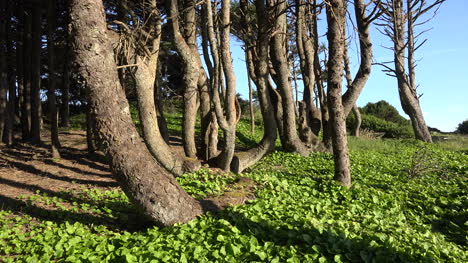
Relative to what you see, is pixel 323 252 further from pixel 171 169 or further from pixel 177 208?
pixel 171 169

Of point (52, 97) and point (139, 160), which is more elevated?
point (52, 97)

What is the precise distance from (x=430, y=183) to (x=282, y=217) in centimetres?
511

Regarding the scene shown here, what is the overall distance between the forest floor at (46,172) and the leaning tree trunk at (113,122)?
10.2 feet

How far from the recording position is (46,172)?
30.6 feet

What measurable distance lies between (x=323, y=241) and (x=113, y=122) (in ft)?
10.3

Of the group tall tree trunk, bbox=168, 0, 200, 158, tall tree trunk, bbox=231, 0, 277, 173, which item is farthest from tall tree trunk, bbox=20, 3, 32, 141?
tall tree trunk, bbox=231, 0, 277, 173

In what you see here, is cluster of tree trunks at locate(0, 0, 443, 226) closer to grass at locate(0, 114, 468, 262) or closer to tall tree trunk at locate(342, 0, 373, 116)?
tall tree trunk at locate(342, 0, 373, 116)

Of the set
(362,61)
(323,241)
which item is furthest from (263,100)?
(323,241)

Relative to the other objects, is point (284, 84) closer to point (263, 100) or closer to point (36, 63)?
point (263, 100)

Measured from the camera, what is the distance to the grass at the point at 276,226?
14.4 feet

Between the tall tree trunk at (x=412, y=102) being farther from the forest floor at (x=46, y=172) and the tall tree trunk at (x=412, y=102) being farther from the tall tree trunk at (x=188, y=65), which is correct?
the forest floor at (x=46, y=172)

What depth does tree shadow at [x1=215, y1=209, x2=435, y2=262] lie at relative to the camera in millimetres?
4266

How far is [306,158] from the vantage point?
11500mm

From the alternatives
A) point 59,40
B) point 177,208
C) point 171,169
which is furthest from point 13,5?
point 177,208
